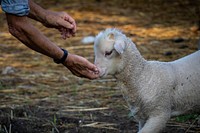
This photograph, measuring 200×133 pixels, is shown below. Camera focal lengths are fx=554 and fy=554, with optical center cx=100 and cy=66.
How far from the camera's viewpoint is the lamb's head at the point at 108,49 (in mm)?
3793

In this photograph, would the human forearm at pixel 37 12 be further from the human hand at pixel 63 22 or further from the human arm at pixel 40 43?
the human arm at pixel 40 43

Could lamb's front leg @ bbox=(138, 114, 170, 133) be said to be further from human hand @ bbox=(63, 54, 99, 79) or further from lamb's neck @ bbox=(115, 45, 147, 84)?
human hand @ bbox=(63, 54, 99, 79)

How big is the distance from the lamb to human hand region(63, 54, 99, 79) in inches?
2.2

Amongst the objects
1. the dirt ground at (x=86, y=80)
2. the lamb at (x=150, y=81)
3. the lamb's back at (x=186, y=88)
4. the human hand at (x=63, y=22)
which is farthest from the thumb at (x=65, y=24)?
the dirt ground at (x=86, y=80)

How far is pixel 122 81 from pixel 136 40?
12.5 ft

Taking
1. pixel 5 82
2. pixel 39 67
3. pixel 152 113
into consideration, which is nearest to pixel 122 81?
pixel 152 113

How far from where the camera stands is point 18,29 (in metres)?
3.52

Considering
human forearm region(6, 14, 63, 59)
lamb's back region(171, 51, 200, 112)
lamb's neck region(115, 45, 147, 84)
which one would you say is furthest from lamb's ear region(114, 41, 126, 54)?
lamb's back region(171, 51, 200, 112)

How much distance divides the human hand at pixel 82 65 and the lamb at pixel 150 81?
6cm

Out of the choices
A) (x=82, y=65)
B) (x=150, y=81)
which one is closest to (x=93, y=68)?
(x=82, y=65)

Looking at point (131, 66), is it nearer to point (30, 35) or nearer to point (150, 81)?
point (150, 81)

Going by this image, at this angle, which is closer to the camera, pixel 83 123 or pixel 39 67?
pixel 83 123

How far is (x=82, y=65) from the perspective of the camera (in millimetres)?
3799

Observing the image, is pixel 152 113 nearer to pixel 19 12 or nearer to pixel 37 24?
pixel 19 12
